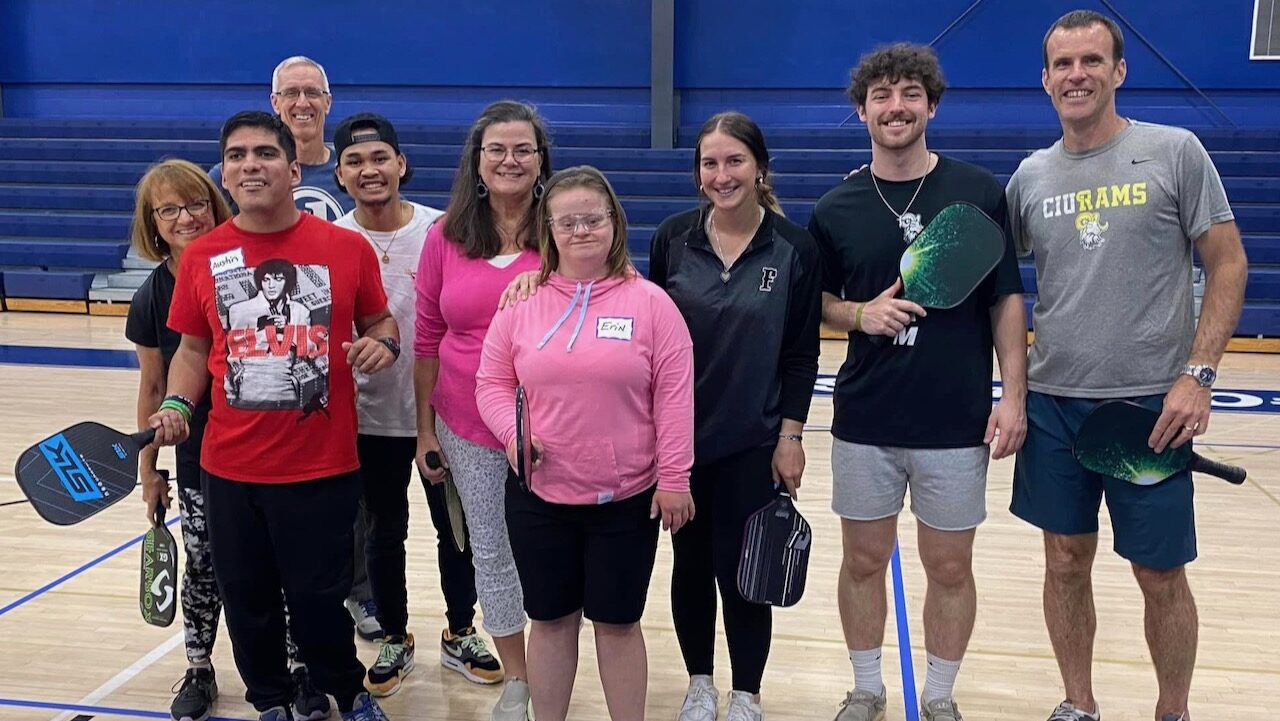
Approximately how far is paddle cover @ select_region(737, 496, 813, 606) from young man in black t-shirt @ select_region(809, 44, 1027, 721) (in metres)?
0.21

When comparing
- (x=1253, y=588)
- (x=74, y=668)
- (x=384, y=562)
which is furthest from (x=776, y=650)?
(x=74, y=668)

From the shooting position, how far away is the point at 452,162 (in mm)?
11680

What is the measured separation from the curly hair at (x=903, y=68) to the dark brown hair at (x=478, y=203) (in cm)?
82

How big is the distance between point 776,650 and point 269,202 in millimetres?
2107

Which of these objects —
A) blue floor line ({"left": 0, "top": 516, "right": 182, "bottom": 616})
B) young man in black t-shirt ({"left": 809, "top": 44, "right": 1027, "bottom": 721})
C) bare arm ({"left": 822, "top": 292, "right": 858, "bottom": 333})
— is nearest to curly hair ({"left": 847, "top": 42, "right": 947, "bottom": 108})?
young man in black t-shirt ({"left": 809, "top": 44, "right": 1027, "bottom": 721})

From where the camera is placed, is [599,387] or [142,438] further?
[142,438]

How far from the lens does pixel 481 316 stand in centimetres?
253

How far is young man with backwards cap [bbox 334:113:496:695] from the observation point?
2842mm

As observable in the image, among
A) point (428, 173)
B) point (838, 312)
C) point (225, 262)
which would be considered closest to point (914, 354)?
point (838, 312)

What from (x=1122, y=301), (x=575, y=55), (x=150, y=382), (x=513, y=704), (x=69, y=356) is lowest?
(x=513, y=704)

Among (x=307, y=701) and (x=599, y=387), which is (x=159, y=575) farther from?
(x=599, y=387)

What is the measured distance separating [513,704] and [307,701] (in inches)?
23.8

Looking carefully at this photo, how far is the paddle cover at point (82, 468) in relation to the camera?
238 cm

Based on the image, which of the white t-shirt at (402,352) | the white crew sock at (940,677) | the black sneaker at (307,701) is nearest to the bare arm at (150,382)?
the white t-shirt at (402,352)
